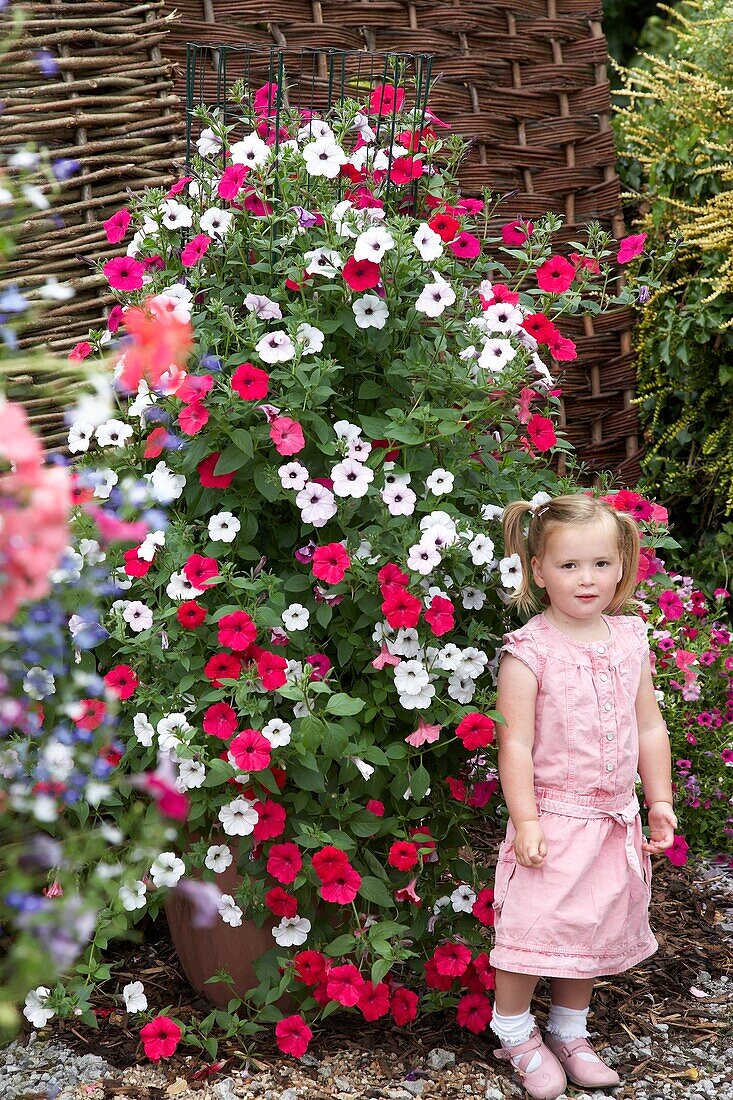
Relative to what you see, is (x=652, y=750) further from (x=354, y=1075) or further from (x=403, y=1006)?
(x=354, y=1075)

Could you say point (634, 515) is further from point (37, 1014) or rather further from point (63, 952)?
point (63, 952)

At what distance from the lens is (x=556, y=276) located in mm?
2229

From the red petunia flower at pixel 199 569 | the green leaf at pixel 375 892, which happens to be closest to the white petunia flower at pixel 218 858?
the green leaf at pixel 375 892

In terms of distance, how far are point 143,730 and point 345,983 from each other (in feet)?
1.83

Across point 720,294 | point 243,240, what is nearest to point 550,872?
point 243,240

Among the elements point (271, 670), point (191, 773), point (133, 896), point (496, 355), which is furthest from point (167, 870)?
point (496, 355)

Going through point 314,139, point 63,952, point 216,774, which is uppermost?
point 314,139

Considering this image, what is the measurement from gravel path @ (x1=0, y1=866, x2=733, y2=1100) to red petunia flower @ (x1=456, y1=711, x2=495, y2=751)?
0.64 metres

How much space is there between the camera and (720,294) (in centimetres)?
367

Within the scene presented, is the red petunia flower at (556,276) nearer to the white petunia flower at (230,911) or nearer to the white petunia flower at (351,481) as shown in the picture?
the white petunia flower at (351,481)

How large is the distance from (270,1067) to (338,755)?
2.05 ft

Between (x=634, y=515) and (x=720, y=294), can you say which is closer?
(x=634, y=515)

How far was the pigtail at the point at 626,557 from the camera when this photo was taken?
2.23 meters

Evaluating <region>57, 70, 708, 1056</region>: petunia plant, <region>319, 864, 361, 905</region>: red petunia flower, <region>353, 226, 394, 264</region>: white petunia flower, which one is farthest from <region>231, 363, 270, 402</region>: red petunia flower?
<region>319, 864, 361, 905</region>: red petunia flower
